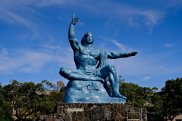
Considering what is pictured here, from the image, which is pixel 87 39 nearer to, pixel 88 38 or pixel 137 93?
pixel 88 38

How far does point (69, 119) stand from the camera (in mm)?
12883

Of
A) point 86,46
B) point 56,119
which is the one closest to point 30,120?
point 86,46

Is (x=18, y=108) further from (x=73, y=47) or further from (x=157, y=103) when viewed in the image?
(x=73, y=47)

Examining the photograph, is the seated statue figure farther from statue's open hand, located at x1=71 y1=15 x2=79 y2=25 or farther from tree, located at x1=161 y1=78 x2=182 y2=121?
tree, located at x1=161 y1=78 x2=182 y2=121

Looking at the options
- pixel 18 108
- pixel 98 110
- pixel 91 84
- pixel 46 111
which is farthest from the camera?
pixel 18 108

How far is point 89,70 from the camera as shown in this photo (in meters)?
16.2

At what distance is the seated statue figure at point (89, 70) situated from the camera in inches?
609

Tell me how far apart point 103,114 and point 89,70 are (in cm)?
381

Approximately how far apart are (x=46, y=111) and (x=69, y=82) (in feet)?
72.9

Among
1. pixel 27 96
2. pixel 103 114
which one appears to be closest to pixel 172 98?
pixel 27 96

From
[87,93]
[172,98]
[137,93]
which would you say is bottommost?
[87,93]

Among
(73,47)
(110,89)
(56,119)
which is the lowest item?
(56,119)

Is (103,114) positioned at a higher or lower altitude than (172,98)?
lower

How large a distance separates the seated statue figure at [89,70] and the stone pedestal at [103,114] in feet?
7.82
